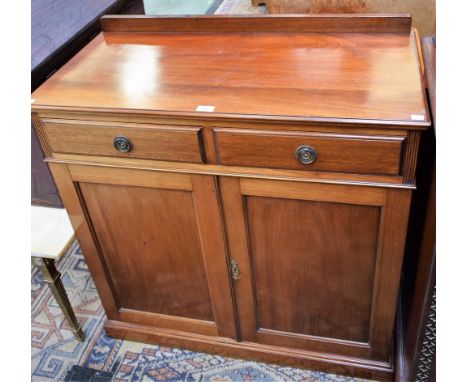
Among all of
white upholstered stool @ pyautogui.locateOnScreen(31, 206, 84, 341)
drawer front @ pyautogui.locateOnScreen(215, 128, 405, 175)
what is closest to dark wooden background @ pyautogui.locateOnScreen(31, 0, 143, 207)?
white upholstered stool @ pyautogui.locateOnScreen(31, 206, 84, 341)

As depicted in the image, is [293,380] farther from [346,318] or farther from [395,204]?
[395,204]

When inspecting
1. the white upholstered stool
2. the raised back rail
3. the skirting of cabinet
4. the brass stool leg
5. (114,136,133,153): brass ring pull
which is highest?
the raised back rail

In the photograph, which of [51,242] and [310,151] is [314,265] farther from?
[51,242]

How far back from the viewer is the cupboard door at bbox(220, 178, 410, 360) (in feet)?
2.91

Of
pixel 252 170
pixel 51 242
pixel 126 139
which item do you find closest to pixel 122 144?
pixel 126 139

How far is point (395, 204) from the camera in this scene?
0.85 m

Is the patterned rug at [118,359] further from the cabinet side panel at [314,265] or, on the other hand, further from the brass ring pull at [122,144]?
the brass ring pull at [122,144]

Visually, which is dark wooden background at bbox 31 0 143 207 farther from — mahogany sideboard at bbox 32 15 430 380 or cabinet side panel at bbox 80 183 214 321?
cabinet side panel at bbox 80 183 214 321

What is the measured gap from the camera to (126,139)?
2.95 feet

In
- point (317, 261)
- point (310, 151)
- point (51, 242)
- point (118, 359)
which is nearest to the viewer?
point (310, 151)

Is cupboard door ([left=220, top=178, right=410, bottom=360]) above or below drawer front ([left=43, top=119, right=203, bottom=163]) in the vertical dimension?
below

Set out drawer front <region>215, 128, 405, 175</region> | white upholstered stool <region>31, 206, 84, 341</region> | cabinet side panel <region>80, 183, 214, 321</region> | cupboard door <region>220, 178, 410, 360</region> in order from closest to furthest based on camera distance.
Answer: drawer front <region>215, 128, 405, 175</region> < cupboard door <region>220, 178, 410, 360</region> < cabinet side panel <region>80, 183, 214, 321</region> < white upholstered stool <region>31, 206, 84, 341</region>

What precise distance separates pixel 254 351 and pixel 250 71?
671 mm

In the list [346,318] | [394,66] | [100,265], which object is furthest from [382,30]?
[100,265]
